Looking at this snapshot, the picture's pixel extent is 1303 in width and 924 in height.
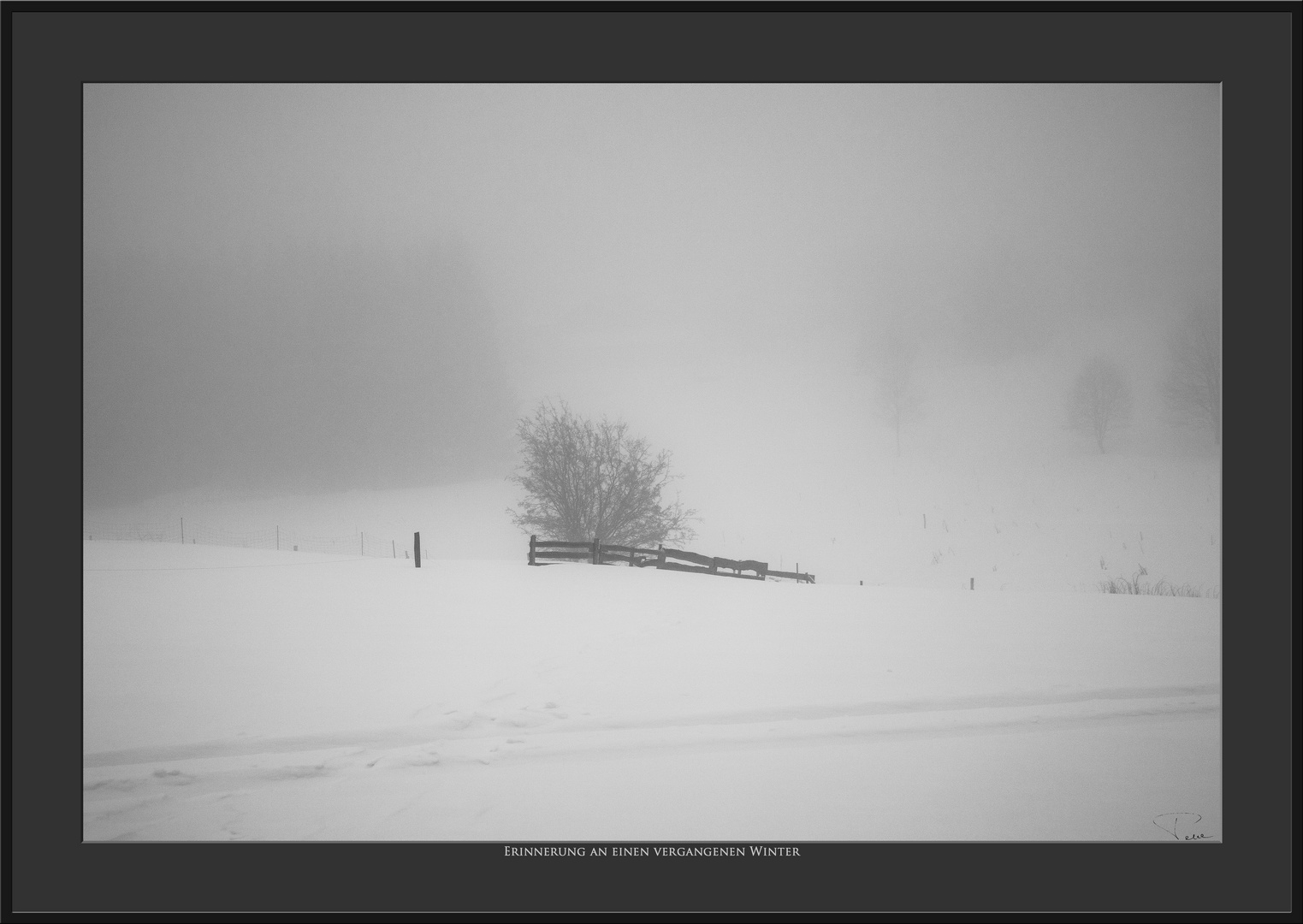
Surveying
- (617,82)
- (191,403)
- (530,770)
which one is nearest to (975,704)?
(530,770)

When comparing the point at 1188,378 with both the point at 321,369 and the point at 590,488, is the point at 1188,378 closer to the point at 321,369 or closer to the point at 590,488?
the point at 590,488

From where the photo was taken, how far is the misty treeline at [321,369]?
40.9 metres

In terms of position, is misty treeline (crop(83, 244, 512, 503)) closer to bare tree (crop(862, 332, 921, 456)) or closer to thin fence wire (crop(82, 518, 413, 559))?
thin fence wire (crop(82, 518, 413, 559))

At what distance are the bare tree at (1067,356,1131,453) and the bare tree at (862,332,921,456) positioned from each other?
11789 mm

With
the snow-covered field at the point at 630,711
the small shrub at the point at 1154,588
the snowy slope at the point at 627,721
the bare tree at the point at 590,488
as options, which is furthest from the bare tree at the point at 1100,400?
the snowy slope at the point at 627,721

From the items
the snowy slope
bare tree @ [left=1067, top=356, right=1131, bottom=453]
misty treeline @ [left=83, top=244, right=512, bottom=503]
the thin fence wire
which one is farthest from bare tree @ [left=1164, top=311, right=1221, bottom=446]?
misty treeline @ [left=83, top=244, right=512, bottom=503]

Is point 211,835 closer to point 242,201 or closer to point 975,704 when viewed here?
point 975,704

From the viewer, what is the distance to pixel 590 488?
1995 centimetres

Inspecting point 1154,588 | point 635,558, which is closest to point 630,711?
point 635,558

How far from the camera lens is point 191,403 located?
40.8m

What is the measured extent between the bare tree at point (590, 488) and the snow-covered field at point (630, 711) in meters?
7.84

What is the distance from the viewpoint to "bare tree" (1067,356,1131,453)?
34216 millimetres

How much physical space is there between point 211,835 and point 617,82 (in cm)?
562
